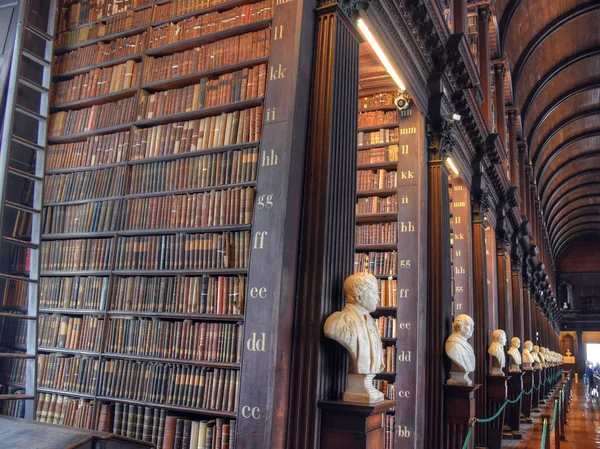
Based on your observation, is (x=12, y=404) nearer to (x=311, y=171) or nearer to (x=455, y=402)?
(x=311, y=171)

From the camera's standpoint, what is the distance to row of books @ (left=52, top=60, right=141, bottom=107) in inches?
156

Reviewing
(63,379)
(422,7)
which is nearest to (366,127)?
(422,7)

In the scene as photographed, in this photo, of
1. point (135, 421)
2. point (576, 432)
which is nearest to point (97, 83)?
point (135, 421)

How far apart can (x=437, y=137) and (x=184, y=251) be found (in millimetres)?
3561

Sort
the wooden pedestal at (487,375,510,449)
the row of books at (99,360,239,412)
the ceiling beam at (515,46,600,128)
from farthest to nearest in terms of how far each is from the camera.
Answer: the ceiling beam at (515,46,600,128) < the wooden pedestal at (487,375,510,449) < the row of books at (99,360,239,412)

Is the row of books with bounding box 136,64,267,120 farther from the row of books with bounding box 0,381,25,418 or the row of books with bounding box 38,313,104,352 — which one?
the row of books with bounding box 0,381,25,418

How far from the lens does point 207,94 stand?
354 centimetres

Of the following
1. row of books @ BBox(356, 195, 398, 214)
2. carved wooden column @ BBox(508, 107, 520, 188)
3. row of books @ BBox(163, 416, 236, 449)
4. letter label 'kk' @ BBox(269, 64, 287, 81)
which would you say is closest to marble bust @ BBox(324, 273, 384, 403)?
row of books @ BBox(163, 416, 236, 449)

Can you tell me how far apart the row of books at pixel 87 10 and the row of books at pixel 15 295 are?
2.16 m

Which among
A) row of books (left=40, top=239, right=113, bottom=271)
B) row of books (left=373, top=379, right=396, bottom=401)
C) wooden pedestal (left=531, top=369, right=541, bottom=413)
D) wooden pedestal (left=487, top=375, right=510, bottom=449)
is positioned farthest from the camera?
wooden pedestal (left=531, top=369, right=541, bottom=413)

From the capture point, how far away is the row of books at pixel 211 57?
3.38 metres

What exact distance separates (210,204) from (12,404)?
215cm

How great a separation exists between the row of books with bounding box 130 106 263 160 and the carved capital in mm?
2982

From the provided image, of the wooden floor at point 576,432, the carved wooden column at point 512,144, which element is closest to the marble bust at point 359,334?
the wooden floor at point 576,432
